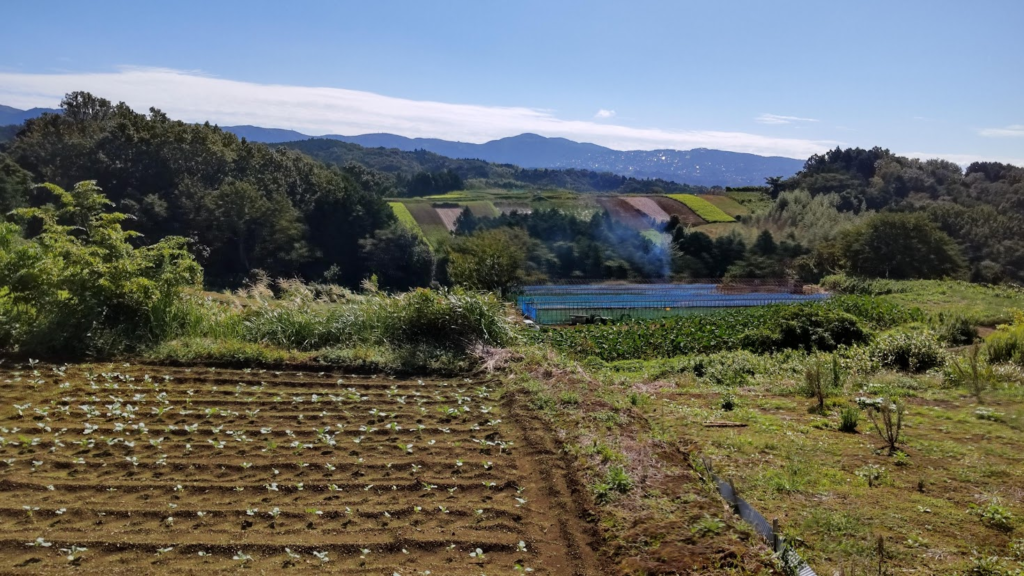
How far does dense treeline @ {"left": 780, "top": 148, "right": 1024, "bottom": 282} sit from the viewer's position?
37.4m

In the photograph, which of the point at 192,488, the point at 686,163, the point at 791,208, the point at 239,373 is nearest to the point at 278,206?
the point at 791,208

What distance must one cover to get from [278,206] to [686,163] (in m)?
167

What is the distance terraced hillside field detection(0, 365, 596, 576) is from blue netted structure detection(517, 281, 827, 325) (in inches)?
477

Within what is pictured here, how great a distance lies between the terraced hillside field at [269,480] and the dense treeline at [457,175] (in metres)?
60.9

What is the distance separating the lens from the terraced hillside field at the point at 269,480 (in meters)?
4.27

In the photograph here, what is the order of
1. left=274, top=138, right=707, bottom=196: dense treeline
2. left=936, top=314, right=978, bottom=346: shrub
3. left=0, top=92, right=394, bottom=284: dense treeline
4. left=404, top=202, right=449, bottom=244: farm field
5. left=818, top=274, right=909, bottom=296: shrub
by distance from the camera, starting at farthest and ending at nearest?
left=274, top=138, right=707, bottom=196: dense treeline, left=404, top=202, right=449, bottom=244: farm field, left=0, top=92, right=394, bottom=284: dense treeline, left=818, top=274, right=909, bottom=296: shrub, left=936, top=314, right=978, bottom=346: shrub

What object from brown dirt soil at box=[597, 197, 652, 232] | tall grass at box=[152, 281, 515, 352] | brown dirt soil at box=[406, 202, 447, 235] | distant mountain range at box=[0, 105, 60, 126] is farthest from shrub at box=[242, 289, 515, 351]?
distant mountain range at box=[0, 105, 60, 126]

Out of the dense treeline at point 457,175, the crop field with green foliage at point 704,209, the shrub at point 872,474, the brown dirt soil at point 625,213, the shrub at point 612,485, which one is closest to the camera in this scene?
the shrub at point 612,485

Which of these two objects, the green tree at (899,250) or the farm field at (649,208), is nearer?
the green tree at (899,250)

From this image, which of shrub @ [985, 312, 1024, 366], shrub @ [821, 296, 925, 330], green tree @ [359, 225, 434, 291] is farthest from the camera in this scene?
green tree @ [359, 225, 434, 291]

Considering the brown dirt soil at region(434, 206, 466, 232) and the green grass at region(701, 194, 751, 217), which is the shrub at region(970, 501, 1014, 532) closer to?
the green grass at region(701, 194, 751, 217)

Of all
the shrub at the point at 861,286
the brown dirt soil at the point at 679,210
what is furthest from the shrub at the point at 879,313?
the brown dirt soil at the point at 679,210

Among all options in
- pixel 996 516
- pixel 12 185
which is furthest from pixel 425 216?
pixel 996 516

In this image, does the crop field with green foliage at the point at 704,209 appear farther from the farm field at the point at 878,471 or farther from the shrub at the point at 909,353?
the farm field at the point at 878,471
